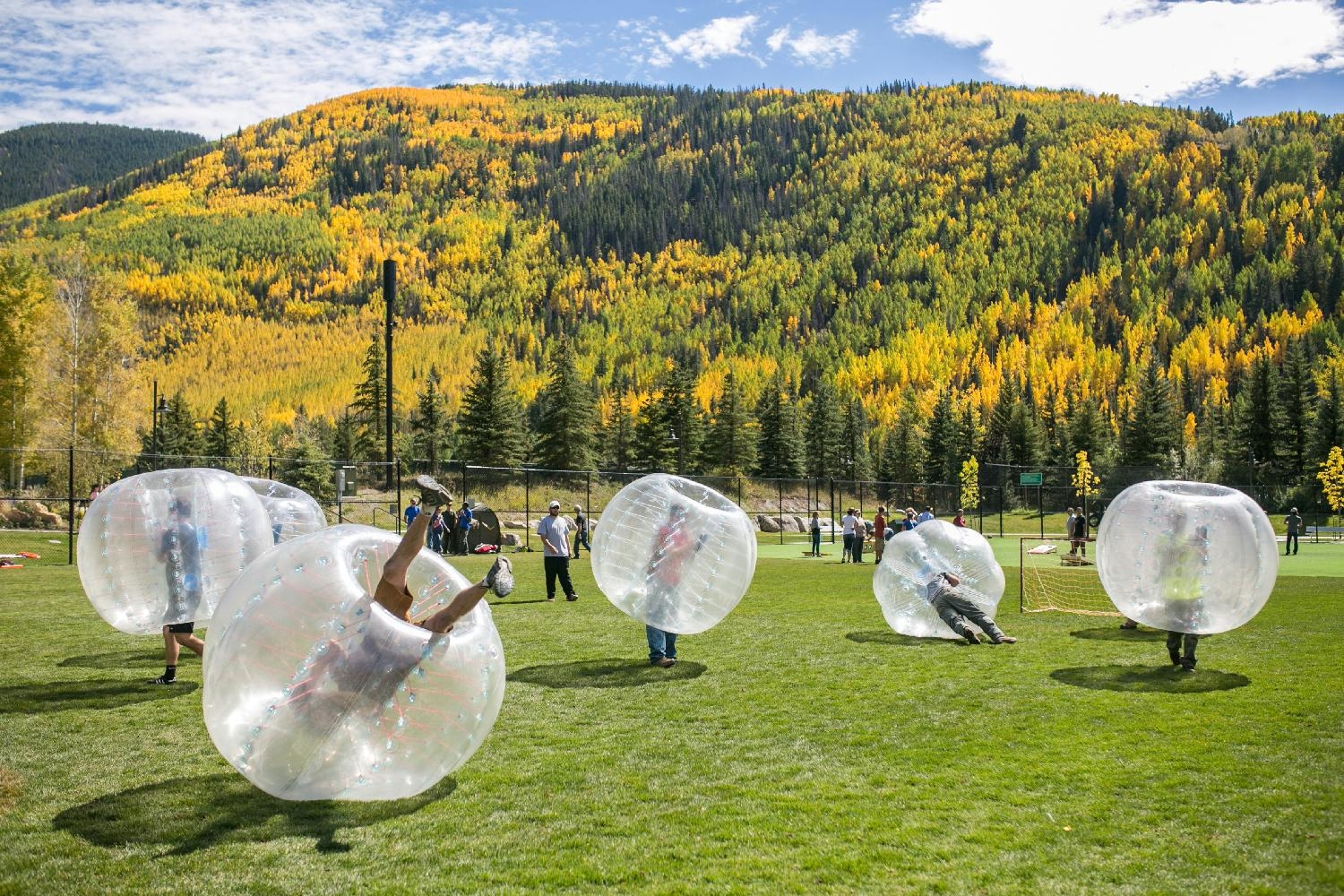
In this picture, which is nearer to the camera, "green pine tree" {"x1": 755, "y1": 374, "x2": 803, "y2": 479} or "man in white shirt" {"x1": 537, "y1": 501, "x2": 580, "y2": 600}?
"man in white shirt" {"x1": 537, "y1": 501, "x2": 580, "y2": 600}

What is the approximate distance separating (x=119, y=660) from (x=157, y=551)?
9.41 ft

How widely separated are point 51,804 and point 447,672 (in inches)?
105

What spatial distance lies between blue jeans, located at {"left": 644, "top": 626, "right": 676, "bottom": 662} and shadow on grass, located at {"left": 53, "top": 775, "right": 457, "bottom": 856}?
183 inches

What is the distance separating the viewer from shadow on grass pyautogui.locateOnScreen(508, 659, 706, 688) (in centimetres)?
1008

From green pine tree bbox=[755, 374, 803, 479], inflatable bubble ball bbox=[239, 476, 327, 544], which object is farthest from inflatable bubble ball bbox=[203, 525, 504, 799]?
green pine tree bbox=[755, 374, 803, 479]

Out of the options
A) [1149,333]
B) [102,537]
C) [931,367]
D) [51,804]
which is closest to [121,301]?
[102,537]

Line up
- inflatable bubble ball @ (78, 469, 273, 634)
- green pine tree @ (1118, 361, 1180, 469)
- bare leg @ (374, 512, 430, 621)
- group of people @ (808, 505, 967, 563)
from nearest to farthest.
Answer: bare leg @ (374, 512, 430, 621), inflatable bubble ball @ (78, 469, 273, 634), group of people @ (808, 505, 967, 563), green pine tree @ (1118, 361, 1180, 469)

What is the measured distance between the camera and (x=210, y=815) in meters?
5.86

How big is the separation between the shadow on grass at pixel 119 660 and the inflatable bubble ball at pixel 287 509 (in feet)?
5.88

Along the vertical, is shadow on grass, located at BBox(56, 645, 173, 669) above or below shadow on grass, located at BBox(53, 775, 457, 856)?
below

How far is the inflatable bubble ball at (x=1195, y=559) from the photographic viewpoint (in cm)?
1012

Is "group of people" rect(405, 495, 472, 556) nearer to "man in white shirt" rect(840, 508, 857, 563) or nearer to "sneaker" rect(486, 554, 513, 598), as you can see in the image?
"man in white shirt" rect(840, 508, 857, 563)

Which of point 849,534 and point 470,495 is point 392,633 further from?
point 470,495

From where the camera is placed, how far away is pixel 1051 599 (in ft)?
61.0
